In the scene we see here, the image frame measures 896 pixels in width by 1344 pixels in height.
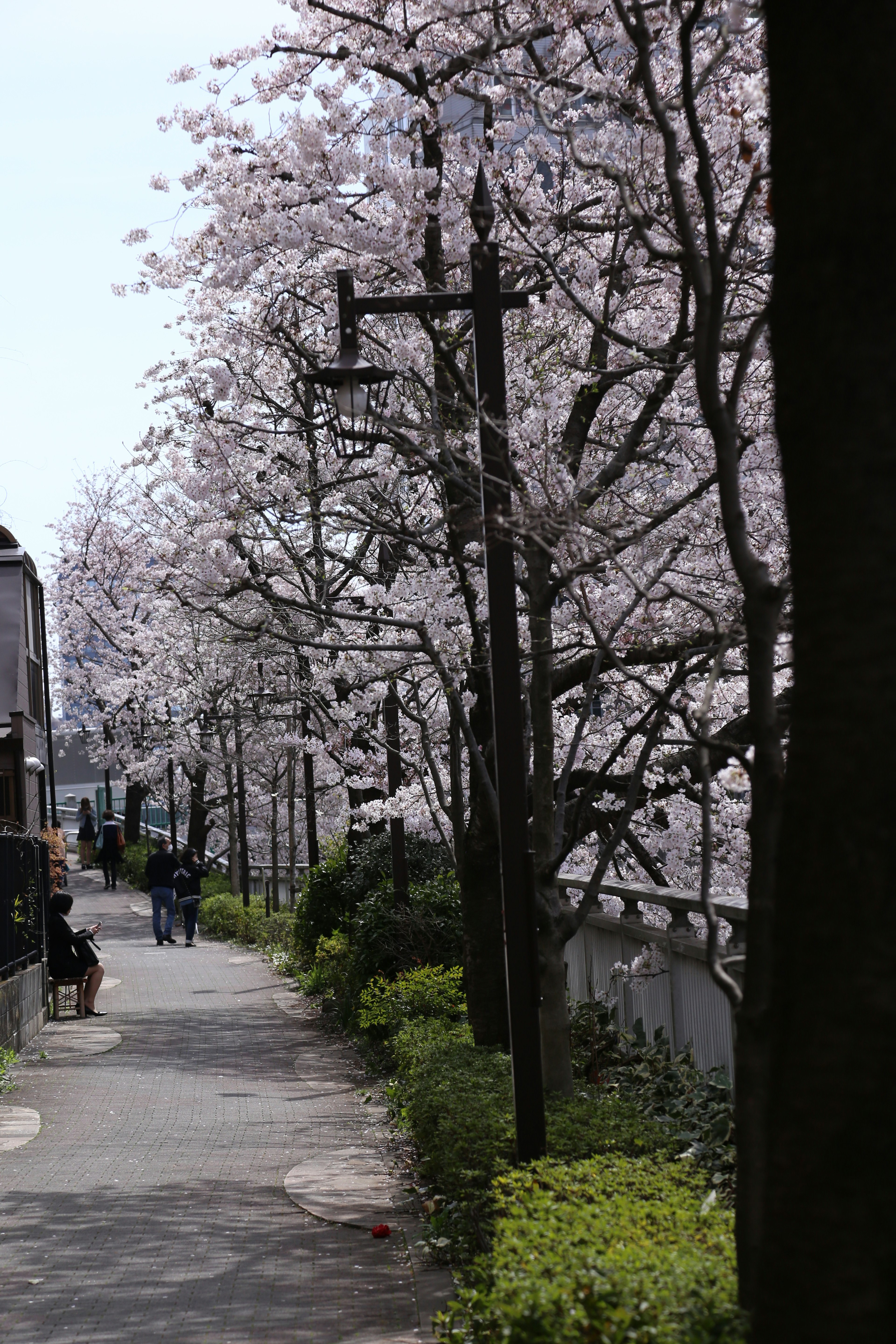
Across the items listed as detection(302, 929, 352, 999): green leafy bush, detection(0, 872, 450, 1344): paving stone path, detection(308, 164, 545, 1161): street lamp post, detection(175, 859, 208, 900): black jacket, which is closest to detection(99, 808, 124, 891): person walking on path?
detection(175, 859, 208, 900): black jacket

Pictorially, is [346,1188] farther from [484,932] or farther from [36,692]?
[36,692]

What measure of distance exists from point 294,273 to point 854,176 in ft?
31.6

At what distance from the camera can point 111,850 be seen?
35.0 metres

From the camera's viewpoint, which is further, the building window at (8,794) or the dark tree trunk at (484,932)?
the building window at (8,794)

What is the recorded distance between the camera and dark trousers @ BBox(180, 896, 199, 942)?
82.1 feet

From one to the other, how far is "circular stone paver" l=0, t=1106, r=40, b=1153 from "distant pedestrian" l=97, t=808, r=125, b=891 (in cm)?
2511

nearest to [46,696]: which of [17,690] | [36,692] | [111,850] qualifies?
[36,692]

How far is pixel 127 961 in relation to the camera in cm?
2225

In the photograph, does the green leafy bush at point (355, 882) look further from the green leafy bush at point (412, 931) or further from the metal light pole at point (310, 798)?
the metal light pole at point (310, 798)

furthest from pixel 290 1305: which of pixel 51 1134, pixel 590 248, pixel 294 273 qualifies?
pixel 294 273

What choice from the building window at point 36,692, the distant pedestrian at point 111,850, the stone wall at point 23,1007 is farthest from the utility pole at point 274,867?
the stone wall at point 23,1007

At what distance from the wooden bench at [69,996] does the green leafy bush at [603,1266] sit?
11.2m

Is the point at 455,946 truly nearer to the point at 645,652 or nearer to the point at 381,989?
the point at 381,989

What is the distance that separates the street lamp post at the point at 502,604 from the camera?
577cm
